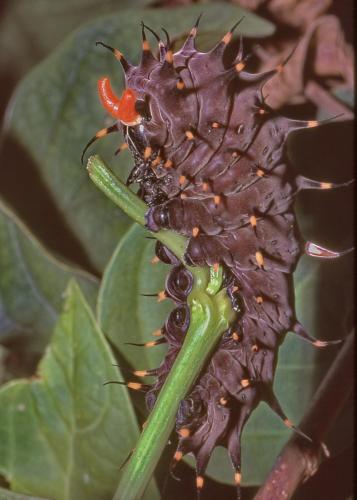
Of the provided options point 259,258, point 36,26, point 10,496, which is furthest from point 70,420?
point 36,26

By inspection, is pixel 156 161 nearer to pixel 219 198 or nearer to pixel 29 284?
pixel 219 198

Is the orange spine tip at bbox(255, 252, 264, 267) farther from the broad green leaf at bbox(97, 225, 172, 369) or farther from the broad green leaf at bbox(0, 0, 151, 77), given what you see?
the broad green leaf at bbox(0, 0, 151, 77)

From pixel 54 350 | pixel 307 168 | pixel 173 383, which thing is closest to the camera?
pixel 173 383

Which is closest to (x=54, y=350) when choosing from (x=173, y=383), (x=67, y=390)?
(x=67, y=390)

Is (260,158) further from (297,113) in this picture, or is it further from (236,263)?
(297,113)

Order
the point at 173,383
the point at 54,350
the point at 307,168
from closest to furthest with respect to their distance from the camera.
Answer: the point at 173,383 → the point at 54,350 → the point at 307,168

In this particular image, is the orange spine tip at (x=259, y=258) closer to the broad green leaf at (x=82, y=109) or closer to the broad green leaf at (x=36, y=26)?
the broad green leaf at (x=82, y=109)
